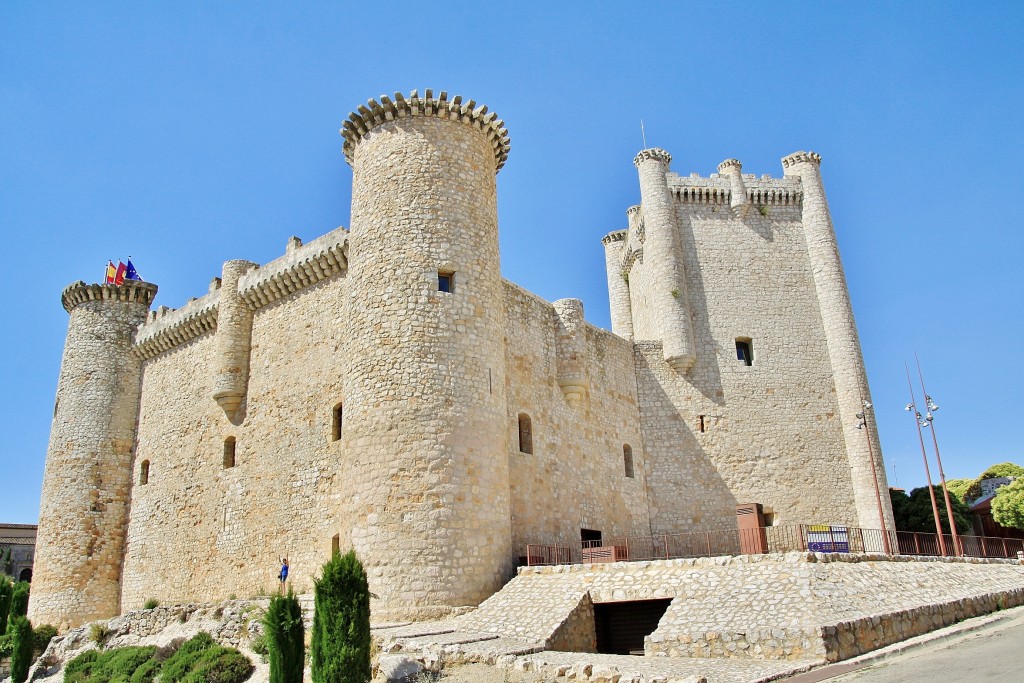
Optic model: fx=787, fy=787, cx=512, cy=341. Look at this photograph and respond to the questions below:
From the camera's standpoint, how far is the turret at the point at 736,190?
2588 centimetres

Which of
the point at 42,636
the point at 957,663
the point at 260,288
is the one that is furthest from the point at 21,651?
the point at 957,663

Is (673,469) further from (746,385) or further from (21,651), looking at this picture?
(21,651)

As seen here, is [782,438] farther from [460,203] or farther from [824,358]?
[460,203]

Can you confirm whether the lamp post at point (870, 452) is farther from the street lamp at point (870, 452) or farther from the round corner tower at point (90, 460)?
the round corner tower at point (90, 460)

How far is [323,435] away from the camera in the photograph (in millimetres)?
18516

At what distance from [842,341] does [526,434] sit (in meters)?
11.6

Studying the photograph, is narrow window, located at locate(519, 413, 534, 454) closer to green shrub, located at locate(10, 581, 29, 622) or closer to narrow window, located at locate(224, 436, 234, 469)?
narrow window, located at locate(224, 436, 234, 469)

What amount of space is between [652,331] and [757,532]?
473 inches

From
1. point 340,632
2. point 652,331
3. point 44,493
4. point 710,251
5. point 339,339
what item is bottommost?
point 340,632

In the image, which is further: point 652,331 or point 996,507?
point 996,507

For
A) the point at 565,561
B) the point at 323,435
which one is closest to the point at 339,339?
the point at 323,435

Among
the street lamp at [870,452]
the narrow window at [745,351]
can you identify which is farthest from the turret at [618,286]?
the street lamp at [870,452]

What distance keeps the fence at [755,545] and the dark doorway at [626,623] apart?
0.97 m

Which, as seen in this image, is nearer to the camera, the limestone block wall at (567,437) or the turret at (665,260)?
the limestone block wall at (567,437)
